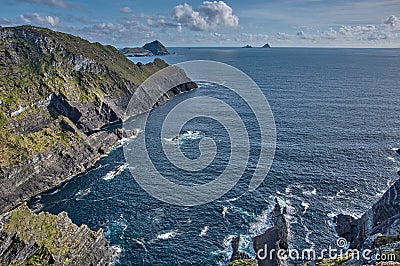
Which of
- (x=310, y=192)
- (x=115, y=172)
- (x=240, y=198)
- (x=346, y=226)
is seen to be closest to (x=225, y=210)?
(x=240, y=198)

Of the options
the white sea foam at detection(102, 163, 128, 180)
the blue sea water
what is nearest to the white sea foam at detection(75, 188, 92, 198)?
the blue sea water

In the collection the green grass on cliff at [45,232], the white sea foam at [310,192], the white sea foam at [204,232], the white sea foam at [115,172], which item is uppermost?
the green grass on cliff at [45,232]

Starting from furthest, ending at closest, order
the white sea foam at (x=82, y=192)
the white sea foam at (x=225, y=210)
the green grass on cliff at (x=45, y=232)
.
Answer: the white sea foam at (x=82, y=192)
the white sea foam at (x=225, y=210)
the green grass on cliff at (x=45, y=232)

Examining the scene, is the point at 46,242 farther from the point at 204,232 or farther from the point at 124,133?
the point at 124,133

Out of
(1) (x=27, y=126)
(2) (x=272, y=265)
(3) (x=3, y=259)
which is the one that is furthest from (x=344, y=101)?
(3) (x=3, y=259)

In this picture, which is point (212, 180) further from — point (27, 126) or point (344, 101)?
point (344, 101)

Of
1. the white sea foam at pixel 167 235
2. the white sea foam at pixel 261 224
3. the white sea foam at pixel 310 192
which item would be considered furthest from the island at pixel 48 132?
the white sea foam at pixel 310 192

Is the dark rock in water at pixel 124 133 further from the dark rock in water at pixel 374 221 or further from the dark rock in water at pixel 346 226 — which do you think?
the dark rock in water at pixel 374 221
